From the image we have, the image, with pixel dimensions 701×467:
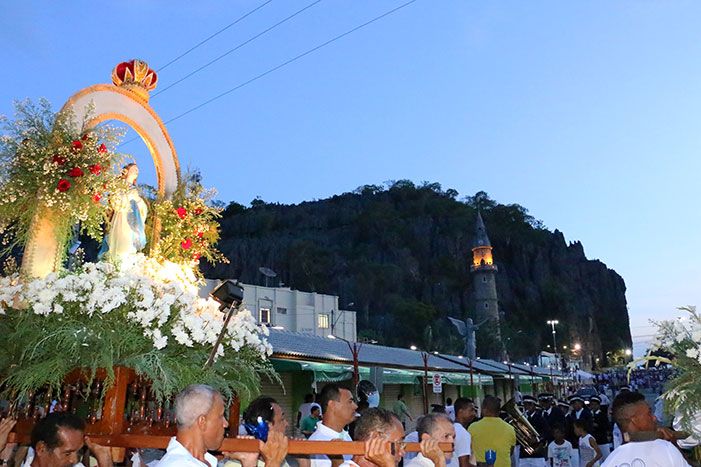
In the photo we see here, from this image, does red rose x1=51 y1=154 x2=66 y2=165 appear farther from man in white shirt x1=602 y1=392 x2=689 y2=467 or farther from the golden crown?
man in white shirt x1=602 y1=392 x2=689 y2=467

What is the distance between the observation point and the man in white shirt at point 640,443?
4391 mm

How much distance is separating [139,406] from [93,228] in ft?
6.06

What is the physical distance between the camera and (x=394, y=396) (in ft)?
100

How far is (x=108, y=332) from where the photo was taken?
4234 mm

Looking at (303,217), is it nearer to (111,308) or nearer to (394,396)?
(394,396)

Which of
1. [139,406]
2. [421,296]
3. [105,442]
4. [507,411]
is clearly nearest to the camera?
[105,442]

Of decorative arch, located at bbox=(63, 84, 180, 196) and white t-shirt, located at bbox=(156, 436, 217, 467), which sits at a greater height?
decorative arch, located at bbox=(63, 84, 180, 196)

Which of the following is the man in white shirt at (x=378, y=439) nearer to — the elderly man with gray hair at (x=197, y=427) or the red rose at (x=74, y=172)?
the elderly man with gray hair at (x=197, y=427)

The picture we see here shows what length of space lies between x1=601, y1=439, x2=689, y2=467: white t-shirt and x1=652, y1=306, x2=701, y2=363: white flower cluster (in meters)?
0.66

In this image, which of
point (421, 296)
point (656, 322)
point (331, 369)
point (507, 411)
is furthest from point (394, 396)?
point (421, 296)

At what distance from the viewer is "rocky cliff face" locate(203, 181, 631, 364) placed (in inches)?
4173

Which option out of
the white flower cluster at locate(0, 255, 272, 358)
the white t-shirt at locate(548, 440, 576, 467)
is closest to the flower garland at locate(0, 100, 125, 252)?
the white flower cluster at locate(0, 255, 272, 358)

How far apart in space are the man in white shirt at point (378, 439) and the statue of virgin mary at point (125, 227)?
282cm

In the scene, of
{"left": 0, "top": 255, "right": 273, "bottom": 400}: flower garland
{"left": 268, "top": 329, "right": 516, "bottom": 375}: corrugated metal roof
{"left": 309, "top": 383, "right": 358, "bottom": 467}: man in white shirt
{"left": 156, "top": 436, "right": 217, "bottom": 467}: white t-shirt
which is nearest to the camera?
{"left": 156, "top": 436, "right": 217, "bottom": 467}: white t-shirt
